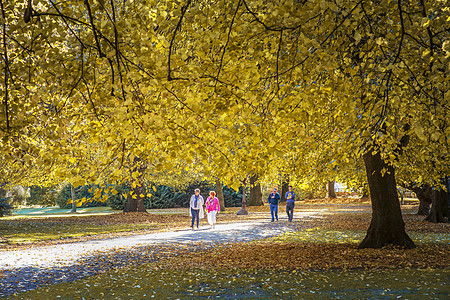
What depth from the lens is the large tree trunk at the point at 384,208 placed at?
11398 millimetres

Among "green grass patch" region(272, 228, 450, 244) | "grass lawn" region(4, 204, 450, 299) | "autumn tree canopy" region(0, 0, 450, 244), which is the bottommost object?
"green grass patch" region(272, 228, 450, 244)

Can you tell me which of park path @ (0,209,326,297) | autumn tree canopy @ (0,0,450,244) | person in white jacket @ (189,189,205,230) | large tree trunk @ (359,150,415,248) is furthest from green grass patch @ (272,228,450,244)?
autumn tree canopy @ (0,0,450,244)

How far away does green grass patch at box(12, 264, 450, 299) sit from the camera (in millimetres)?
6732

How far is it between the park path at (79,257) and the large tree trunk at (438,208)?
9.31 metres

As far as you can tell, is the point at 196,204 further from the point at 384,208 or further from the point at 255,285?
the point at 255,285

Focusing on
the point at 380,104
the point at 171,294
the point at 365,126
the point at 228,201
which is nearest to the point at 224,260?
the point at 171,294

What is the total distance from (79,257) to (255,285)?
5962 mm

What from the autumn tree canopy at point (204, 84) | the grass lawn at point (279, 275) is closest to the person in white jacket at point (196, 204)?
the grass lawn at point (279, 275)

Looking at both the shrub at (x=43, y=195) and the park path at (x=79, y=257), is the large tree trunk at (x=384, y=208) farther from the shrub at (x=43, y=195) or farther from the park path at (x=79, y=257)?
the shrub at (x=43, y=195)

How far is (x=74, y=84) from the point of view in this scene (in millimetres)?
4977

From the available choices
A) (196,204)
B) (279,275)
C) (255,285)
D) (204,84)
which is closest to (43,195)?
(196,204)

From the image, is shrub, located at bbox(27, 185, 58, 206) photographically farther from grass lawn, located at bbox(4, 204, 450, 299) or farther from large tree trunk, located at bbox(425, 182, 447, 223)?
grass lawn, located at bbox(4, 204, 450, 299)

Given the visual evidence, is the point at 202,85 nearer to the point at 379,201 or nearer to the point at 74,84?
the point at 74,84

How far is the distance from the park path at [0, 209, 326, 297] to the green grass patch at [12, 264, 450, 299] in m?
0.75
